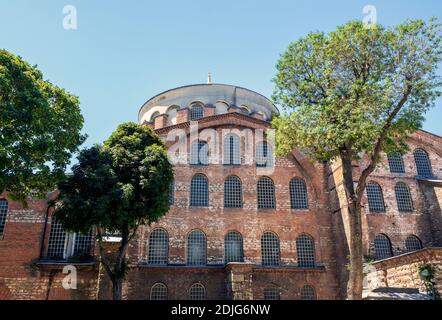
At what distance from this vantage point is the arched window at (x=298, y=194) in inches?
870

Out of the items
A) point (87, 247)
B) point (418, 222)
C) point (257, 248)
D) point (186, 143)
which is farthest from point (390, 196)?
point (87, 247)

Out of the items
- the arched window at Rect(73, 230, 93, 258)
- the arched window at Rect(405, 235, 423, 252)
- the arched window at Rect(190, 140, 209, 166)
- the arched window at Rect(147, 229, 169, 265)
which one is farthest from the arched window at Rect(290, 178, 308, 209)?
the arched window at Rect(73, 230, 93, 258)

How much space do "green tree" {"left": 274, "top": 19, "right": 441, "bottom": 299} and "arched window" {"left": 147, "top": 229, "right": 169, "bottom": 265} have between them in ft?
31.7

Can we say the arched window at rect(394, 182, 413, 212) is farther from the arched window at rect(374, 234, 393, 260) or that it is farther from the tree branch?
the tree branch

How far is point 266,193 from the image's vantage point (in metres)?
22.2

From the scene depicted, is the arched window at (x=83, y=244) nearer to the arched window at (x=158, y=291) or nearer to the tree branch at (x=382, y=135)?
the arched window at (x=158, y=291)

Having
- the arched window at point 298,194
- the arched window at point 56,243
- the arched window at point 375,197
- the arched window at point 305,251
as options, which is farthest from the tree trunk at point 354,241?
the arched window at point 56,243

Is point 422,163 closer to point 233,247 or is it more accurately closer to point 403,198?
point 403,198

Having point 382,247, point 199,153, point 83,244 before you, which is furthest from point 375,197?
point 83,244

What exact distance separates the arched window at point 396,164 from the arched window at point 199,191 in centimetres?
1211

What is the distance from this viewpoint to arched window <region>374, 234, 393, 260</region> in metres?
20.9

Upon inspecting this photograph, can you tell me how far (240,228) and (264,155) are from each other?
5101 millimetres

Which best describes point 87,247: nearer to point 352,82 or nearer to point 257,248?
point 257,248

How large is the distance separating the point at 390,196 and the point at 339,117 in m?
11.6
